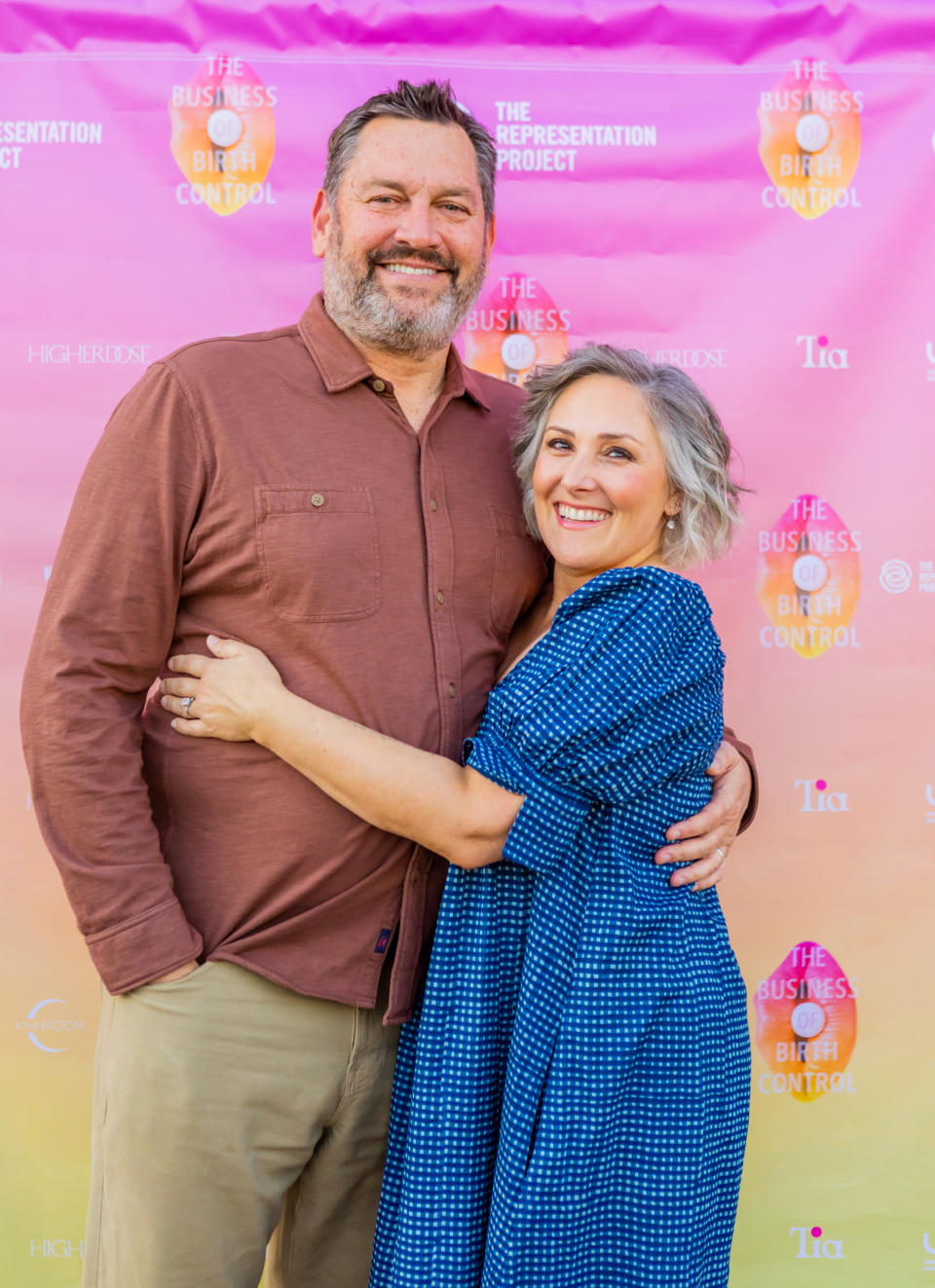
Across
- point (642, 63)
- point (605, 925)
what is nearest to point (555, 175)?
point (642, 63)

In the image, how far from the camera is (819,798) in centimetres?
225

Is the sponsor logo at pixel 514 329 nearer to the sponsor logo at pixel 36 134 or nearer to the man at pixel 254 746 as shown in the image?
the man at pixel 254 746

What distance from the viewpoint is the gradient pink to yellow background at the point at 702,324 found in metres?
2.09

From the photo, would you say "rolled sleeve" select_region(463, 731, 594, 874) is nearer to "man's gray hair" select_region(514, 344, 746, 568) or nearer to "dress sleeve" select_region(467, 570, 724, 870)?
"dress sleeve" select_region(467, 570, 724, 870)

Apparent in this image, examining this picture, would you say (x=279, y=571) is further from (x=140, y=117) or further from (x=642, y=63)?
(x=642, y=63)

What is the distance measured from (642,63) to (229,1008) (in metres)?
1.88

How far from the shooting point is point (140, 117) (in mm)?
2080

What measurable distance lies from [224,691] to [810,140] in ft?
5.31

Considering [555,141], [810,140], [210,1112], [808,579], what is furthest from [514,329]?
[210,1112]

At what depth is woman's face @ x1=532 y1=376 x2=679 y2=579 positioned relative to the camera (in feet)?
5.32

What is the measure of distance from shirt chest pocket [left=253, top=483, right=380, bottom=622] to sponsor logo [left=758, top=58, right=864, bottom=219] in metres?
1.22

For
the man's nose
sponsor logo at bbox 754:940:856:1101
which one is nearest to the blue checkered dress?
the man's nose

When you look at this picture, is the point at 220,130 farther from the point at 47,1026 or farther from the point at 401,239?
the point at 47,1026

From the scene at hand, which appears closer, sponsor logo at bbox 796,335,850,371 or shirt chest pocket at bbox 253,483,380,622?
shirt chest pocket at bbox 253,483,380,622
